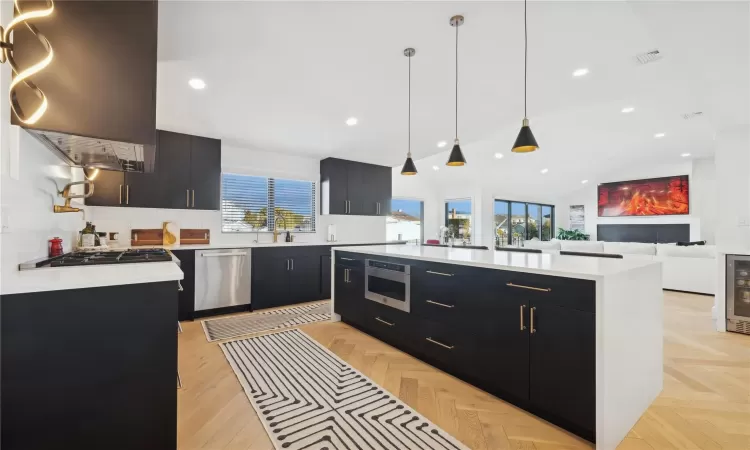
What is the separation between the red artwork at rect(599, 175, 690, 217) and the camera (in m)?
8.40

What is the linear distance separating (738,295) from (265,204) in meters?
5.95

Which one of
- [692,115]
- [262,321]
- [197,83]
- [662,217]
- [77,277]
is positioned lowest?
[262,321]

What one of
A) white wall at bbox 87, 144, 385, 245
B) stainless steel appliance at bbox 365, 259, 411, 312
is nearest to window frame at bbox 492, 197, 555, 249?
white wall at bbox 87, 144, 385, 245

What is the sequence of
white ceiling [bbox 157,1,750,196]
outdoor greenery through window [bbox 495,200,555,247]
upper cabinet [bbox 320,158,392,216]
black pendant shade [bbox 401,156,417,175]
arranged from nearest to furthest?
white ceiling [bbox 157,1,750,196] → black pendant shade [bbox 401,156,417,175] → upper cabinet [bbox 320,158,392,216] → outdoor greenery through window [bbox 495,200,555,247]

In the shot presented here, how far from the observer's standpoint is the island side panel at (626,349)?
1517mm

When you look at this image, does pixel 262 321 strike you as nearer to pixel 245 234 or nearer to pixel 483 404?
pixel 245 234

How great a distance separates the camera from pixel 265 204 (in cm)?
508

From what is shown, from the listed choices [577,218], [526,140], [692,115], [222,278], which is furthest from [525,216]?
[222,278]

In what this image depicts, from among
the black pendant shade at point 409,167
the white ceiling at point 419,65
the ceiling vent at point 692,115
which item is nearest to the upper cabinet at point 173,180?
the white ceiling at point 419,65

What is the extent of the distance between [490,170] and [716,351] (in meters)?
5.94

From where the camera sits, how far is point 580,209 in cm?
1058

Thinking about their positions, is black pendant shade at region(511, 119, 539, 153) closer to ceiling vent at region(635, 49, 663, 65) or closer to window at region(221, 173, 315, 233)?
ceiling vent at region(635, 49, 663, 65)

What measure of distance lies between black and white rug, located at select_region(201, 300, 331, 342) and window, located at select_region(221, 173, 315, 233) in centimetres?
141

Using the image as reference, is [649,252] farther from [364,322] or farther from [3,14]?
[3,14]
